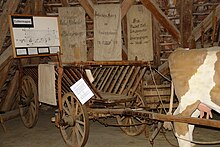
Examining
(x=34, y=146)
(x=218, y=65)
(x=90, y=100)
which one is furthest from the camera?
(x=34, y=146)

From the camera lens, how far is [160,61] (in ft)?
19.0

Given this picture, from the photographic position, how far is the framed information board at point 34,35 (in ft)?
15.1

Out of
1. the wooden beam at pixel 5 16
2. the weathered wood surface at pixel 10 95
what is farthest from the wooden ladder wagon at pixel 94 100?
the weathered wood surface at pixel 10 95

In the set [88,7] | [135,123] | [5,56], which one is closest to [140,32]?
[88,7]

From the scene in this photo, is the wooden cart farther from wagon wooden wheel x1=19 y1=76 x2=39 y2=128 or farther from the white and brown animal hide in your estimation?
the white and brown animal hide

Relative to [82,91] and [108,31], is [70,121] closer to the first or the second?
[82,91]

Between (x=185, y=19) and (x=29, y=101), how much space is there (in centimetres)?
305

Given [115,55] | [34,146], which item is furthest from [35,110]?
[115,55]

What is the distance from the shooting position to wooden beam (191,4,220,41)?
16.8 ft

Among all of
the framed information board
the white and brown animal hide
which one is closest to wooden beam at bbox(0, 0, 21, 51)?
the framed information board

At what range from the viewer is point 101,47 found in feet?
18.6

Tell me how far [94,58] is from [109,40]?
0.47 metres

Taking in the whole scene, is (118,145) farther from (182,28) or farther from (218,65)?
(182,28)

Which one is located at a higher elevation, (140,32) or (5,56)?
(140,32)
